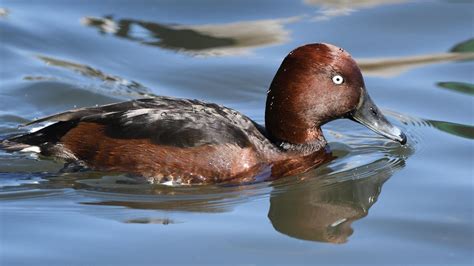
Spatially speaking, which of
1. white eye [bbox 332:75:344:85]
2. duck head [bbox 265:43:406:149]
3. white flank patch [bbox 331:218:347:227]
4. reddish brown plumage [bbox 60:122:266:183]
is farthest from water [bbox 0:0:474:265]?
white eye [bbox 332:75:344:85]

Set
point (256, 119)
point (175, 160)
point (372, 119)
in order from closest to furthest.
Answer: point (175, 160) → point (372, 119) → point (256, 119)

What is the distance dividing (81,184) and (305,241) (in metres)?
1.93

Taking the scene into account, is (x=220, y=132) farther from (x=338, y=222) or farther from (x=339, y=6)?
(x=339, y=6)

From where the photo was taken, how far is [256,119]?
9.62 metres

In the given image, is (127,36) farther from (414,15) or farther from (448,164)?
(448,164)

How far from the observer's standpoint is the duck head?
7.90m

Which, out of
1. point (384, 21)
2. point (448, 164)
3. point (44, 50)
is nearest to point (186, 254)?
point (448, 164)

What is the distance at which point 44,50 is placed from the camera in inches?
440

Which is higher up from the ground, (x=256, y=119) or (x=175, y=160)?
(x=256, y=119)

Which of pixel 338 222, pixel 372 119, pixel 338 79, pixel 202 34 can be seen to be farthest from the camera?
pixel 202 34

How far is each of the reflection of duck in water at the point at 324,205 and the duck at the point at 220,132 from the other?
28cm

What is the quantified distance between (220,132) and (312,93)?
0.80m

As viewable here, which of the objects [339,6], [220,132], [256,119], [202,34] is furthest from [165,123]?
[339,6]

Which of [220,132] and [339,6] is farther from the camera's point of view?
[339,6]
